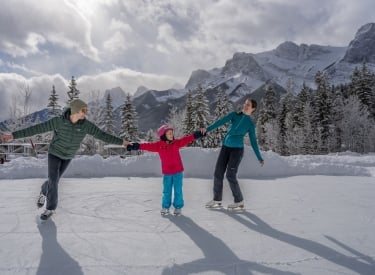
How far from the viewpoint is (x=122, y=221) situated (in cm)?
444

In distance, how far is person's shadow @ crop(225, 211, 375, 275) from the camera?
2895 mm

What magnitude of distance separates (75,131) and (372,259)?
12.1 ft

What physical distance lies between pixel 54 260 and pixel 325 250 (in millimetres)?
2573

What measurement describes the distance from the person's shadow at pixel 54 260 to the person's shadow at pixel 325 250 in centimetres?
215

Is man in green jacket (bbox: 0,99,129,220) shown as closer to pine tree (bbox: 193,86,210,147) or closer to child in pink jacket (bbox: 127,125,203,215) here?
child in pink jacket (bbox: 127,125,203,215)

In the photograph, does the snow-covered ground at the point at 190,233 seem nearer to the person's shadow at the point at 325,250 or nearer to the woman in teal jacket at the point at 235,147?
the person's shadow at the point at 325,250

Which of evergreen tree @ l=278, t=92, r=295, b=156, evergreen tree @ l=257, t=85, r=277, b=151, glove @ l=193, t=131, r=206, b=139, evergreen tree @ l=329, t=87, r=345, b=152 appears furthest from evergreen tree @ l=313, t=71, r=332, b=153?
glove @ l=193, t=131, r=206, b=139

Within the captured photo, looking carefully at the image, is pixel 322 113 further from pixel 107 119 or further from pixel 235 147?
pixel 235 147

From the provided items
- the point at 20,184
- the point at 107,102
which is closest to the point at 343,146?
the point at 107,102

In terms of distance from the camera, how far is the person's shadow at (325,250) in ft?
9.50

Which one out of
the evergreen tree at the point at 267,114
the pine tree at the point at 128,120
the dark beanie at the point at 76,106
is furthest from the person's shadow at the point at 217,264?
the evergreen tree at the point at 267,114

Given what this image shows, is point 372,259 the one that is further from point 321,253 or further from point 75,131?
point 75,131

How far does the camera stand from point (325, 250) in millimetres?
3297

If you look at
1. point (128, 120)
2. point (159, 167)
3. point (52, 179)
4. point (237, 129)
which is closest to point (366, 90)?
point (128, 120)
